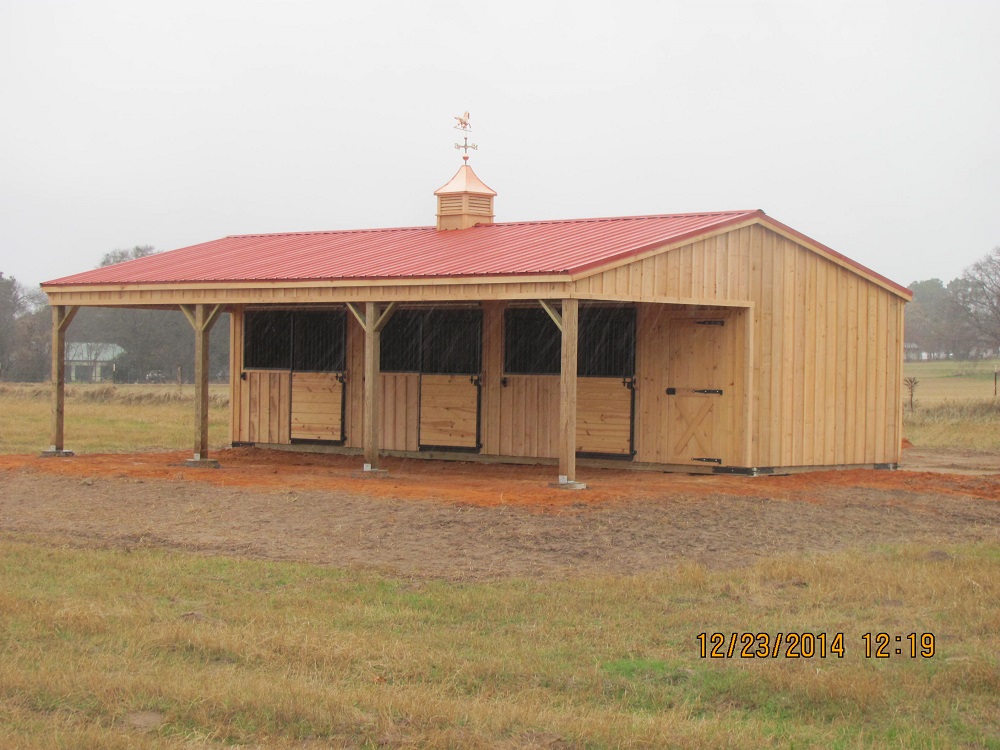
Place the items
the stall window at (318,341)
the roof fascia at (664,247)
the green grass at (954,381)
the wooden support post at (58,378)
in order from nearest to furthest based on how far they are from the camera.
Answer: the roof fascia at (664,247), the wooden support post at (58,378), the stall window at (318,341), the green grass at (954,381)

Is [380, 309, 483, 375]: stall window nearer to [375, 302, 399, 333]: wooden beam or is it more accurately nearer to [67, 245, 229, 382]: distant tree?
[375, 302, 399, 333]: wooden beam

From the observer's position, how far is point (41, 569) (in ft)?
32.3

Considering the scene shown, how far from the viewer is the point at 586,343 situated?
56.8ft

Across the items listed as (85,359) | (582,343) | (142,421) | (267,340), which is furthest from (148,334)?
(582,343)

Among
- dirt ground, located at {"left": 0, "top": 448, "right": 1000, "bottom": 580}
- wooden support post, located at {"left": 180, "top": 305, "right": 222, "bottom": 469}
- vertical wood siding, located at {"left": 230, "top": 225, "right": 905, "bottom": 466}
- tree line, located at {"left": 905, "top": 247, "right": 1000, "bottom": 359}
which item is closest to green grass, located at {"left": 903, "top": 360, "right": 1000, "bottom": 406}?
tree line, located at {"left": 905, "top": 247, "right": 1000, "bottom": 359}

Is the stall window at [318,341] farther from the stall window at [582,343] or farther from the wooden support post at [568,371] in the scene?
the wooden support post at [568,371]

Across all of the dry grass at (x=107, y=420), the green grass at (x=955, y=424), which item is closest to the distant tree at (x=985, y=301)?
the green grass at (x=955, y=424)

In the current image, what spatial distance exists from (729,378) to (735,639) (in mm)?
9056

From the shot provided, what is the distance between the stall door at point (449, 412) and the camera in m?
17.9

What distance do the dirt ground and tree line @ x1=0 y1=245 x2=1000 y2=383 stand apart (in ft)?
131

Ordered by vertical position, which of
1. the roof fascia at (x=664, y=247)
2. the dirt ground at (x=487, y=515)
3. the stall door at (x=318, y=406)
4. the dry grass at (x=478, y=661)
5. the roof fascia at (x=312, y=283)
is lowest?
the dry grass at (x=478, y=661)

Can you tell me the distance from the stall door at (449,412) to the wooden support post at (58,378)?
17.1 feet

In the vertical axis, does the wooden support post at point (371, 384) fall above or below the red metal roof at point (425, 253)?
below

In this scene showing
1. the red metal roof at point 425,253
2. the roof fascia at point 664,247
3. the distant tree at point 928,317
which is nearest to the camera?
the roof fascia at point 664,247
